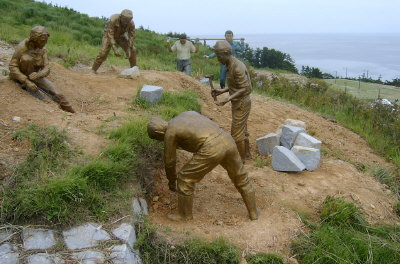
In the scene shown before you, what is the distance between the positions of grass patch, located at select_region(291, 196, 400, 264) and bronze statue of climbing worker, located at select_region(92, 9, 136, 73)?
4.91 meters

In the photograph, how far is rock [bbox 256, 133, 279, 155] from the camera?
23.4 ft

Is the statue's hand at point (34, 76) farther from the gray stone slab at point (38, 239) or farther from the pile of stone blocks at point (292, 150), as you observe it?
the pile of stone blocks at point (292, 150)

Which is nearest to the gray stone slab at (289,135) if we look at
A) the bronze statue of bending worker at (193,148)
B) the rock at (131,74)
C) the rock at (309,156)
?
the rock at (309,156)

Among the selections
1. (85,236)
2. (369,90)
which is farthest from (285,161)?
(369,90)

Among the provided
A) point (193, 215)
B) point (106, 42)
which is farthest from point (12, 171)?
point (106, 42)

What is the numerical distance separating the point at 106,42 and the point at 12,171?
168 inches

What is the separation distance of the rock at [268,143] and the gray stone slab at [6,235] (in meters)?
4.34

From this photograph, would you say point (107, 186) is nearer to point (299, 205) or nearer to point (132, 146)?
point (132, 146)

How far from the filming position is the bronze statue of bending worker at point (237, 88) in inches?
229

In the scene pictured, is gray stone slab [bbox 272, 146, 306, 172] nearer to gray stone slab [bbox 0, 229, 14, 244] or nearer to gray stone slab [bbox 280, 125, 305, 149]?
gray stone slab [bbox 280, 125, 305, 149]

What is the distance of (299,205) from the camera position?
5.54 meters

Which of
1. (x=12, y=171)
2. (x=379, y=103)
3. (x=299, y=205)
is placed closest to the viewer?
(x=12, y=171)

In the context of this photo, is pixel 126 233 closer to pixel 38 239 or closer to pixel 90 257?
pixel 90 257

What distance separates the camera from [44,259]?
3688 millimetres
